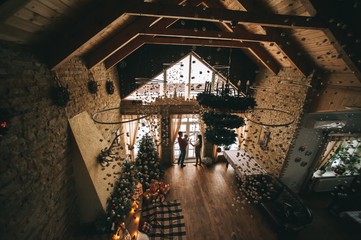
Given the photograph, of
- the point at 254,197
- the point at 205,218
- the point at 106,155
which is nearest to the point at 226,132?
the point at 106,155

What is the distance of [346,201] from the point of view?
4.94 metres

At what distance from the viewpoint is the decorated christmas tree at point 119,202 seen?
11.5ft

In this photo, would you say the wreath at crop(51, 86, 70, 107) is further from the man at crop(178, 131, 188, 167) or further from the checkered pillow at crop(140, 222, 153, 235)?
the man at crop(178, 131, 188, 167)

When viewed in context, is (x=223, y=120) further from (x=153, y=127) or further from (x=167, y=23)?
(x=153, y=127)

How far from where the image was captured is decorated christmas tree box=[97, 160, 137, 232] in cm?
350

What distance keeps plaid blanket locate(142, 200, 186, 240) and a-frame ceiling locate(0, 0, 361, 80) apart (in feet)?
14.4

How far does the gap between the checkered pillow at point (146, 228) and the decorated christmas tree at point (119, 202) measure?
1.89 feet

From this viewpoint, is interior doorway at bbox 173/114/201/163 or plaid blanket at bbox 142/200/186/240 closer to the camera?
plaid blanket at bbox 142/200/186/240

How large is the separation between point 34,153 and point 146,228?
328 centimetres

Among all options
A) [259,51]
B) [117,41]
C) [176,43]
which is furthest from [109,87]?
[259,51]

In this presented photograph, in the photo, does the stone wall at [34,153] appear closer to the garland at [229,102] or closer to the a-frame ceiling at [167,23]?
the a-frame ceiling at [167,23]

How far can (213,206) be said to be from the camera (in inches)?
205

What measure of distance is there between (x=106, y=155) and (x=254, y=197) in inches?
182

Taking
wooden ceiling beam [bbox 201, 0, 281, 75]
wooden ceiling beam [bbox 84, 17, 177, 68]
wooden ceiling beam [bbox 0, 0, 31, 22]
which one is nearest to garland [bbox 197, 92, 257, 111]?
wooden ceiling beam [bbox 0, 0, 31, 22]
